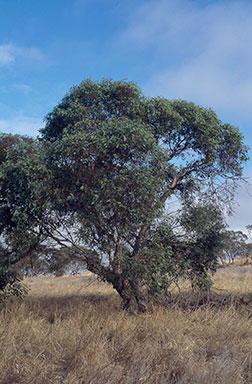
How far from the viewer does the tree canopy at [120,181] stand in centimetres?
Answer: 881

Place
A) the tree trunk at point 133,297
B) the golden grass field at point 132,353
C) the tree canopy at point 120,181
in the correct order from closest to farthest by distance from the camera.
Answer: the golden grass field at point 132,353 < the tree canopy at point 120,181 < the tree trunk at point 133,297

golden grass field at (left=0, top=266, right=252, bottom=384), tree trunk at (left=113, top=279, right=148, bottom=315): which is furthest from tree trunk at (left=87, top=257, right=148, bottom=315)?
golden grass field at (left=0, top=266, right=252, bottom=384)

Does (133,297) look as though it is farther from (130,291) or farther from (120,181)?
(120,181)

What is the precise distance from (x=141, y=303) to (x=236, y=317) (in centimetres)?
319

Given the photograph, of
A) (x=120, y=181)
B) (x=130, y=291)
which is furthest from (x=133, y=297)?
(x=120, y=181)

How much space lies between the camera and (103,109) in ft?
38.2

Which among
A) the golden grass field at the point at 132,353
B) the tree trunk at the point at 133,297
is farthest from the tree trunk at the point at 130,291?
the golden grass field at the point at 132,353

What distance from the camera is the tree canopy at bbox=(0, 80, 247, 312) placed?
8.81m

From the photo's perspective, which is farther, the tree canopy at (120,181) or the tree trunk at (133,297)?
the tree trunk at (133,297)

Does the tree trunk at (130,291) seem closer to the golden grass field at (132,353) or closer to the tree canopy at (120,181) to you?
the tree canopy at (120,181)

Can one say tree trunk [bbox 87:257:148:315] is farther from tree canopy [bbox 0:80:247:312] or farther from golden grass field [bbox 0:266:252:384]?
golden grass field [bbox 0:266:252:384]

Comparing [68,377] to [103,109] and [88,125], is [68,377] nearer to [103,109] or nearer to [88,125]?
[88,125]

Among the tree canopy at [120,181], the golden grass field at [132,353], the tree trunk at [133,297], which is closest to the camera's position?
the golden grass field at [132,353]

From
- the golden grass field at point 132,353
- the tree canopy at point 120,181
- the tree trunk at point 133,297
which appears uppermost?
the tree canopy at point 120,181
